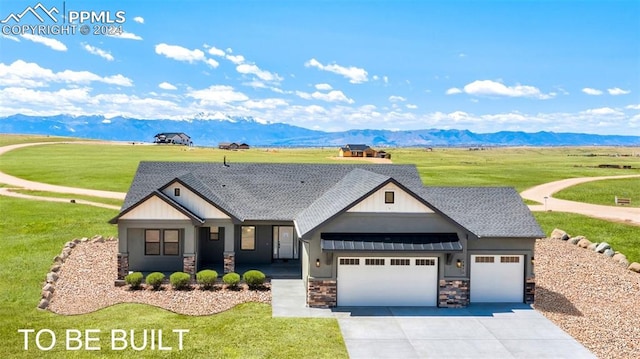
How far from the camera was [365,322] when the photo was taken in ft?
65.0

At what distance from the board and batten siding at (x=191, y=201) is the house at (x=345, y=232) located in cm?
5

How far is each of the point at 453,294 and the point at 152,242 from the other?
576 inches

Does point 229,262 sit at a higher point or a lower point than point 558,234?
lower

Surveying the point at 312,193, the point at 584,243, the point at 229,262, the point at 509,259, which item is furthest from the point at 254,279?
the point at 584,243

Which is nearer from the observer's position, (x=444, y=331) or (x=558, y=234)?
(x=444, y=331)

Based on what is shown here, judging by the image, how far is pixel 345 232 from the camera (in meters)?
22.4

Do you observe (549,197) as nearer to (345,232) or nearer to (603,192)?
(603,192)

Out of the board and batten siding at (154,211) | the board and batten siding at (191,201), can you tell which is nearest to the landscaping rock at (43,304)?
the board and batten siding at (154,211)

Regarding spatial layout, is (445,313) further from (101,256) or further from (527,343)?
(101,256)

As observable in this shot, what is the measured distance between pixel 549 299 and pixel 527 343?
6420 mm

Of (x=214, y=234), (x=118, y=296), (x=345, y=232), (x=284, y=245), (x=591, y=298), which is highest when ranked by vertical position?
(x=345, y=232)

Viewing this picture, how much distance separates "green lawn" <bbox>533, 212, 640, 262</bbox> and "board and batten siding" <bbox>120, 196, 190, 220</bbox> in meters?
26.1

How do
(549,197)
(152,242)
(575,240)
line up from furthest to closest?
1. (549,197)
2. (575,240)
3. (152,242)

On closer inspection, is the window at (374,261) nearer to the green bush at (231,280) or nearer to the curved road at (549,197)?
the green bush at (231,280)
